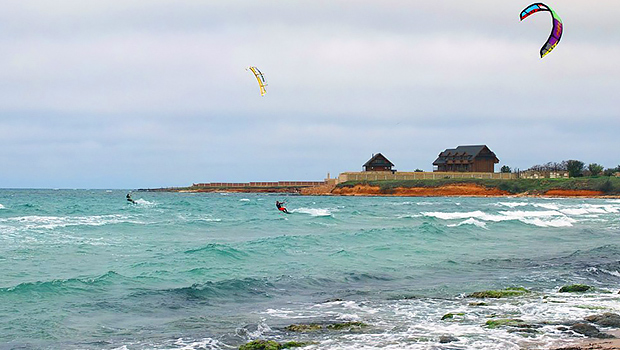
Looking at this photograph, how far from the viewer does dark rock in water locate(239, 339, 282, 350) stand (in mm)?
10520

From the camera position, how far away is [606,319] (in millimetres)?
11930

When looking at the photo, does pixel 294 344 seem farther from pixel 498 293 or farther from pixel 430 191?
pixel 430 191

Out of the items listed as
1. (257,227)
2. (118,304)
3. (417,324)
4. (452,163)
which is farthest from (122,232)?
(452,163)

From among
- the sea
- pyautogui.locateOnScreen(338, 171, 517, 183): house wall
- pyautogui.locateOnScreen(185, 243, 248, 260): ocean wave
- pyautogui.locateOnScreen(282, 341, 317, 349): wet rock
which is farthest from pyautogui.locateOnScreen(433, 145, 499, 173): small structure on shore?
pyautogui.locateOnScreen(282, 341, 317, 349): wet rock

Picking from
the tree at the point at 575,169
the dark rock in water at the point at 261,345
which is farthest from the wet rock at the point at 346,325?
the tree at the point at 575,169

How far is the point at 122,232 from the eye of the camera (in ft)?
101

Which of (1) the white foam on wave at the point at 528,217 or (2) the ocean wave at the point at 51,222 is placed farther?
(1) the white foam on wave at the point at 528,217

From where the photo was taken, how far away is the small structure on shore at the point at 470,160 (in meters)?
108

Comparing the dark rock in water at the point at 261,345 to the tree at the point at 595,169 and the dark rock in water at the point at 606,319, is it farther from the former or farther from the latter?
the tree at the point at 595,169

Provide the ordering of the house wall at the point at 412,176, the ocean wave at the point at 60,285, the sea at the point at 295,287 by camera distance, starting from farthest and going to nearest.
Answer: the house wall at the point at 412,176
the ocean wave at the point at 60,285
the sea at the point at 295,287

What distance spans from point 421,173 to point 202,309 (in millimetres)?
95202

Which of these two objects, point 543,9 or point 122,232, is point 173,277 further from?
point 543,9

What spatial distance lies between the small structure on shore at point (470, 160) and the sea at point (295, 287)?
77.5m

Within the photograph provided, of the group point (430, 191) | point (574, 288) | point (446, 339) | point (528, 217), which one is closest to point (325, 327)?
point (446, 339)
